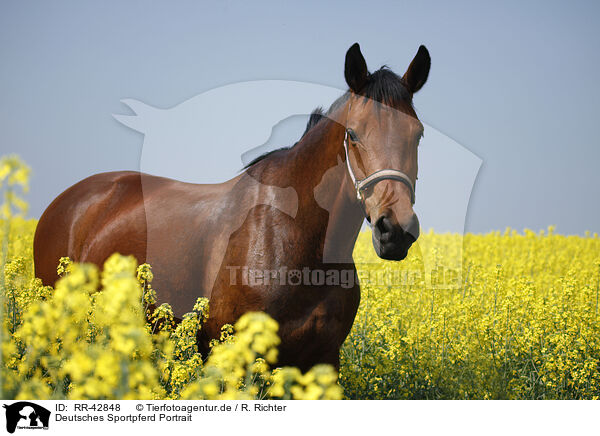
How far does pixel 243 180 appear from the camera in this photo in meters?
3.40

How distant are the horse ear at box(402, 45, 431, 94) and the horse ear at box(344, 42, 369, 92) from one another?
0.96 ft

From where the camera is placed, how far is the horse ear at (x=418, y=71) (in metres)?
3.00

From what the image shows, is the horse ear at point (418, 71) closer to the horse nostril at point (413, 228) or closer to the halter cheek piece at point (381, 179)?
the halter cheek piece at point (381, 179)

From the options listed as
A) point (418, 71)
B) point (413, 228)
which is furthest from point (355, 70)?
point (413, 228)

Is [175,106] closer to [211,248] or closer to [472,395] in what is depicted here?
[211,248]

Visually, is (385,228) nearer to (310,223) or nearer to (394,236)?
(394,236)

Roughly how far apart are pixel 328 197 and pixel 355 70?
0.81 meters

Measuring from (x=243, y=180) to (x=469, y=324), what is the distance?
273 cm

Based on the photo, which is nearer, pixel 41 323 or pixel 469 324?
pixel 41 323
